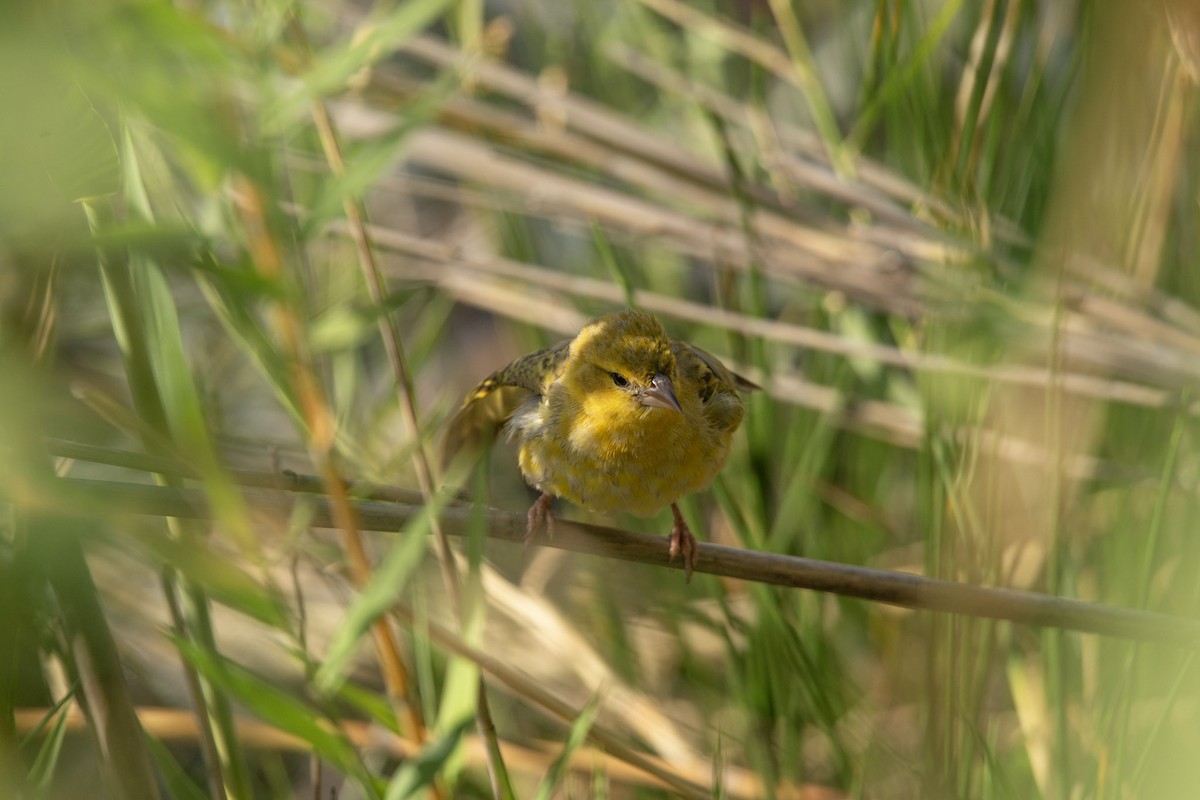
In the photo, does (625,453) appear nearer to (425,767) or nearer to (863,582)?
(863,582)

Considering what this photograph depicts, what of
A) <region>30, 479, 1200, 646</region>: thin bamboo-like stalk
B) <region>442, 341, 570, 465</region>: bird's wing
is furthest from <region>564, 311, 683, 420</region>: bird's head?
A: <region>30, 479, 1200, 646</region>: thin bamboo-like stalk

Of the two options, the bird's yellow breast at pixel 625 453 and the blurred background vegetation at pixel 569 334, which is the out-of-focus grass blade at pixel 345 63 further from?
the bird's yellow breast at pixel 625 453

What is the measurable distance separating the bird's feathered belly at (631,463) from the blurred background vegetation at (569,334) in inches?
9.8

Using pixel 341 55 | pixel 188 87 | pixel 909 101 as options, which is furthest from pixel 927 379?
pixel 188 87

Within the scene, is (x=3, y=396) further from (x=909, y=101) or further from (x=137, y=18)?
(x=909, y=101)

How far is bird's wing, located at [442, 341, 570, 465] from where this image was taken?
2.69 m

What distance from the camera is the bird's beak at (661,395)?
2.30m

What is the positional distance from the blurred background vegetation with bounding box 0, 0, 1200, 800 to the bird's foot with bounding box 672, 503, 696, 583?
Answer: 19 centimetres

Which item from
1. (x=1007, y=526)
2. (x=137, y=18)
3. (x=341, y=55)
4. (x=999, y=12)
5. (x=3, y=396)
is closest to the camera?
(x=3, y=396)

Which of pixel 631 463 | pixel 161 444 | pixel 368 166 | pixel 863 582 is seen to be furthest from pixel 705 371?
pixel 161 444

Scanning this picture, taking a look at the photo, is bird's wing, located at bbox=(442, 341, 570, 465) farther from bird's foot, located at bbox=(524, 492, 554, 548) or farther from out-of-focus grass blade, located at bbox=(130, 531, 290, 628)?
out-of-focus grass blade, located at bbox=(130, 531, 290, 628)

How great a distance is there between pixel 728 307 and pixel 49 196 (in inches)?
83.0

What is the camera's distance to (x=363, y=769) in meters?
1.55

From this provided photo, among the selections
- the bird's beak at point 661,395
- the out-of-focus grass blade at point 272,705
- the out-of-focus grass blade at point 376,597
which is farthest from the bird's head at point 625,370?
the out-of-focus grass blade at point 272,705
